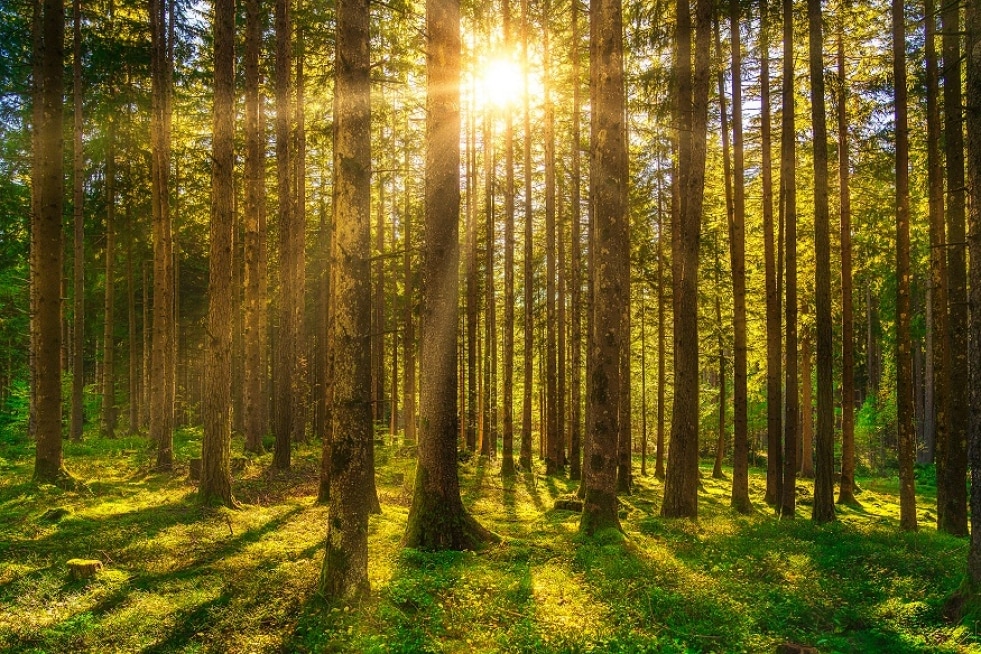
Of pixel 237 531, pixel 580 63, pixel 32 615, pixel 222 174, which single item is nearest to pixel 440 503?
pixel 237 531

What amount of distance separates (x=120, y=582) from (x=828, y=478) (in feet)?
45.4

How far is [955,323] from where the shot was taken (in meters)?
12.2

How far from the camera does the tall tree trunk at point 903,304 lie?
12836mm


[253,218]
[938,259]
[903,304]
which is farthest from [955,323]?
[253,218]

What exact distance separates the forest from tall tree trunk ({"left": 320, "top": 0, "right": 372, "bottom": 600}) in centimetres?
4

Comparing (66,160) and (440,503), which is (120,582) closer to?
(440,503)

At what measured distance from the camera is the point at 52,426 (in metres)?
12.0

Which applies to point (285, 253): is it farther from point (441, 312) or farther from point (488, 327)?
point (441, 312)

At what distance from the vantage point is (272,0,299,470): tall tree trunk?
620 inches

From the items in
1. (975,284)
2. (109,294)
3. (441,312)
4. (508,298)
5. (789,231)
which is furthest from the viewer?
(109,294)

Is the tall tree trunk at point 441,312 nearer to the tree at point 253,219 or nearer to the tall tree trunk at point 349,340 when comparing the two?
the tall tree trunk at point 349,340

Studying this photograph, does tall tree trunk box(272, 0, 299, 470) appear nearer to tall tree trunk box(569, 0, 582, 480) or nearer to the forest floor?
the forest floor

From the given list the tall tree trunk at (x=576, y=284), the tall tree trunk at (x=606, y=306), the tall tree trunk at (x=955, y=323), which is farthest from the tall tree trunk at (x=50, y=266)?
the tall tree trunk at (x=955, y=323)

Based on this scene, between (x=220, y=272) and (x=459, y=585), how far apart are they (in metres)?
7.66
